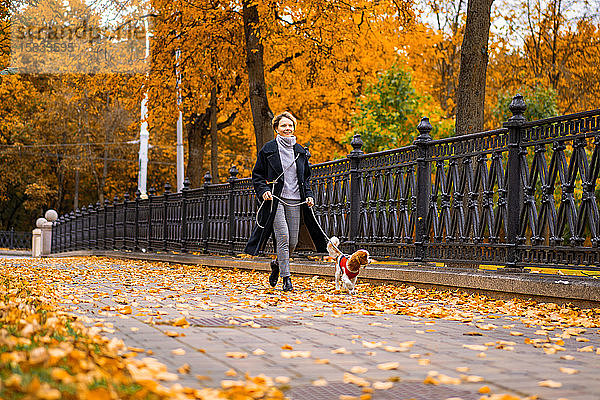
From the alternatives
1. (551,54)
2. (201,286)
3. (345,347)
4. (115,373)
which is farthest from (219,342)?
(551,54)

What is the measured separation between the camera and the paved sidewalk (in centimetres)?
450

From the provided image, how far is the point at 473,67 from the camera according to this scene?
1352cm

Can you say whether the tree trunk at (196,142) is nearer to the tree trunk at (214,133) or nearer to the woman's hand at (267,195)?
the tree trunk at (214,133)

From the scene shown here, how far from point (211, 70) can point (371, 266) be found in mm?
13196

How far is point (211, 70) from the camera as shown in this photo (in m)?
24.0

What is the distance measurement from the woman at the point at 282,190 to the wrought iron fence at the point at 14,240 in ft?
148

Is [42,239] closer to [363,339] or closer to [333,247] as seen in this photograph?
[333,247]

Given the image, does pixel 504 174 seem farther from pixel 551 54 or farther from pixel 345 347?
pixel 551 54

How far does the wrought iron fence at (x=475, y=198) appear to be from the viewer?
28.0ft

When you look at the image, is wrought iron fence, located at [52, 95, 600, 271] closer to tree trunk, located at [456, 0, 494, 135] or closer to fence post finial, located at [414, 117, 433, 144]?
fence post finial, located at [414, 117, 433, 144]

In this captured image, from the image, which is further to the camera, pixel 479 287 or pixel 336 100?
pixel 336 100

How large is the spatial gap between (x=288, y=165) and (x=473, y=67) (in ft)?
14.7

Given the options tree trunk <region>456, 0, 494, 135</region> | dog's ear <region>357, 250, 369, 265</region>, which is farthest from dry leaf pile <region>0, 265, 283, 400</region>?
tree trunk <region>456, 0, 494, 135</region>

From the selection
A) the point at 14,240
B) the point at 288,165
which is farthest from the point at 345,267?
the point at 14,240
